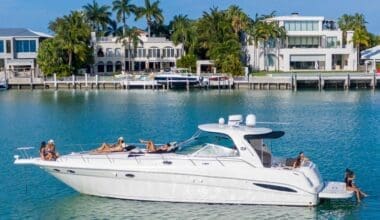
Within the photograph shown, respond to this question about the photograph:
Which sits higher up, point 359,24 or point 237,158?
point 359,24

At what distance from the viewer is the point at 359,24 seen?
429ft

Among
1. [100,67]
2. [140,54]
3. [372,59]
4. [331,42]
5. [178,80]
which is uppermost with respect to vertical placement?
Answer: [331,42]

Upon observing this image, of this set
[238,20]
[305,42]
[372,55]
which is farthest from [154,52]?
[372,55]

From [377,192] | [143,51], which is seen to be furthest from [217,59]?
[377,192]

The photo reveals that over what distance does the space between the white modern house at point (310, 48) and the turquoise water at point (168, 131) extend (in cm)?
2395

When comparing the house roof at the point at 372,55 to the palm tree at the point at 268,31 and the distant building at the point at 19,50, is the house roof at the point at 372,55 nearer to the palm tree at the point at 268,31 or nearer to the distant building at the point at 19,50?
the palm tree at the point at 268,31

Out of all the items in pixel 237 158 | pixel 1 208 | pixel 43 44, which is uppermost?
pixel 43 44

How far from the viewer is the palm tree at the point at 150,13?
125 metres

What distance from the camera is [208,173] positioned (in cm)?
2184

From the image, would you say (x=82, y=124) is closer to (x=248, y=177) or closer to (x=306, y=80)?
(x=248, y=177)

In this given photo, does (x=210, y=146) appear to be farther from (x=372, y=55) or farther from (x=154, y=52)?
(x=154, y=52)

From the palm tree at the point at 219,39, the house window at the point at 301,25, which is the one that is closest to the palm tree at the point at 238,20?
the palm tree at the point at 219,39

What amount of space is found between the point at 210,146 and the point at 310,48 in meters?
91.5

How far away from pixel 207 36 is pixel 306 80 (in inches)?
966
